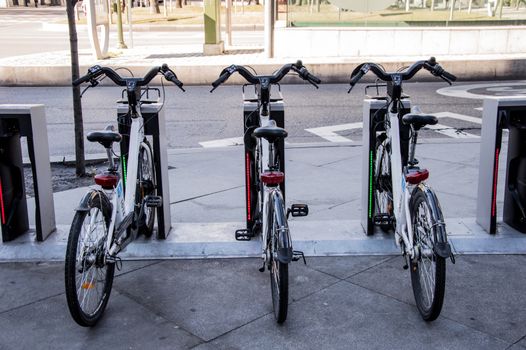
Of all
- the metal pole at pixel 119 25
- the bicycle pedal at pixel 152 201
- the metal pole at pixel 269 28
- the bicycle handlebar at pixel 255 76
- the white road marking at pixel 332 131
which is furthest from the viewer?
the metal pole at pixel 119 25

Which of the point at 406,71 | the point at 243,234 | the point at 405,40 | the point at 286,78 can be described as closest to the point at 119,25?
the point at 286,78

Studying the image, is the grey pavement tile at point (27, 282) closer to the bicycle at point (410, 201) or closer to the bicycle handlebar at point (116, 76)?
the bicycle handlebar at point (116, 76)

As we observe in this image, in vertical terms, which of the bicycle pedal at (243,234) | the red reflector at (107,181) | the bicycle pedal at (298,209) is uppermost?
the red reflector at (107,181)

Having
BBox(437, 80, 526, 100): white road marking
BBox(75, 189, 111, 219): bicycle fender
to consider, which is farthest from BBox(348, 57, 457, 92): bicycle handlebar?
BBox(437, 80, 526, 100): white road marking

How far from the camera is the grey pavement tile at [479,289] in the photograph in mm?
3947

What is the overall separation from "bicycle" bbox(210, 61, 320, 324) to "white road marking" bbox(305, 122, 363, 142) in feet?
15.7

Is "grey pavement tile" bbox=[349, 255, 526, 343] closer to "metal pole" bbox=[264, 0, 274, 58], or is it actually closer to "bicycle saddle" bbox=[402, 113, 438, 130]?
"bicycle saddle" bbox=[402, 113, 438, 130]

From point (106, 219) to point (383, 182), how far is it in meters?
2.18

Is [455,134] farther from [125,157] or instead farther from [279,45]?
[279,45]

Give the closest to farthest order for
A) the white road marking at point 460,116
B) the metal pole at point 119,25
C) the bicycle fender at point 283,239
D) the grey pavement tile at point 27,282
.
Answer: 1. the bicycle fender at point 283,239
2. the grey pavement tile at point 27,282
3. the white road marking at point 460,116
4. the metal pole at point 119,25

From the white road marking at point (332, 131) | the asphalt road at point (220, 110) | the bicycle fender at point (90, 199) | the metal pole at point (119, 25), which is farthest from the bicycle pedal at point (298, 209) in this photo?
the metal pole at point (119, 25)

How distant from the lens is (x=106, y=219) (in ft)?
13.7

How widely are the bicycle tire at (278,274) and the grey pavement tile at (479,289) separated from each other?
31.0 inches

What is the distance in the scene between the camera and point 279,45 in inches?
710
